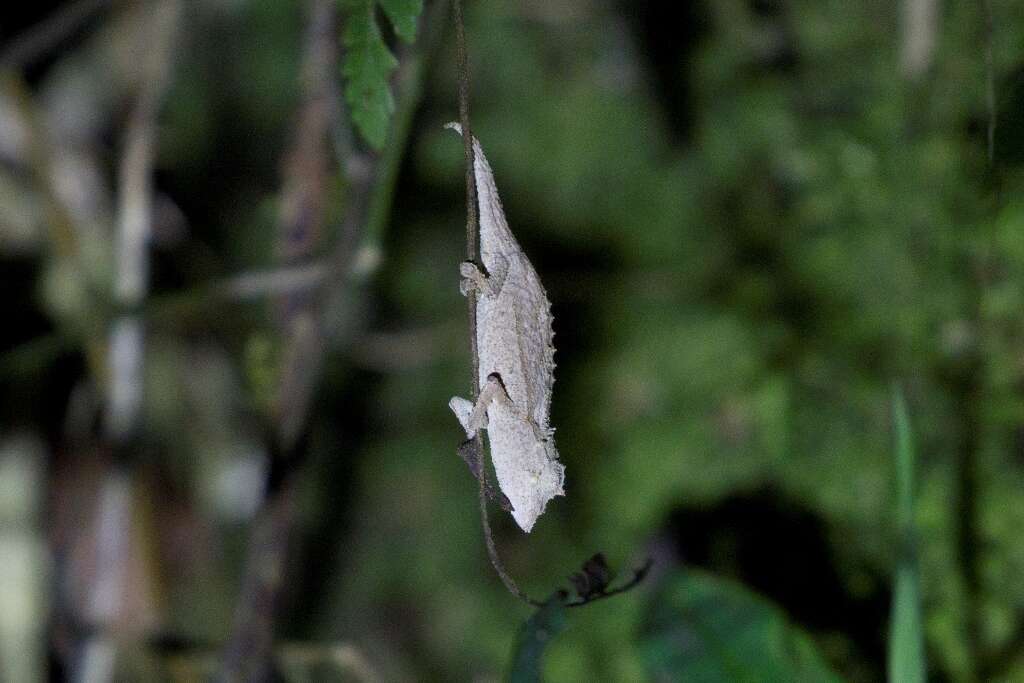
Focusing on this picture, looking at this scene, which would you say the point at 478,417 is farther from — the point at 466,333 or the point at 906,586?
the point at 466,333

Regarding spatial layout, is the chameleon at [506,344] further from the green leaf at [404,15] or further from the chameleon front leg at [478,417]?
the green leaf at [404,15]

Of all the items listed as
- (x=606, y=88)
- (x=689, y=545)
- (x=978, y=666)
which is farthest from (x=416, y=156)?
(x=978, y=666)

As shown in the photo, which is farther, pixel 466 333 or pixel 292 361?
pixel 466 333

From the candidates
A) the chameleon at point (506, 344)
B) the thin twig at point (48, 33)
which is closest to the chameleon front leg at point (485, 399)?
the chameleon at point (506, 344)

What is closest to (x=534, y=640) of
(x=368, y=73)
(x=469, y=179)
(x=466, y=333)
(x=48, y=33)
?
(x=469, y=179)

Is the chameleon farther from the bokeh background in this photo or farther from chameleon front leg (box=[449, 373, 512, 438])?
the bokeh background

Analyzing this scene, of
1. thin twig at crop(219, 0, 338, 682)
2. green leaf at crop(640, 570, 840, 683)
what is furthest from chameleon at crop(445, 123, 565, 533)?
thin twig at crop(219, 0, 338, 682)
